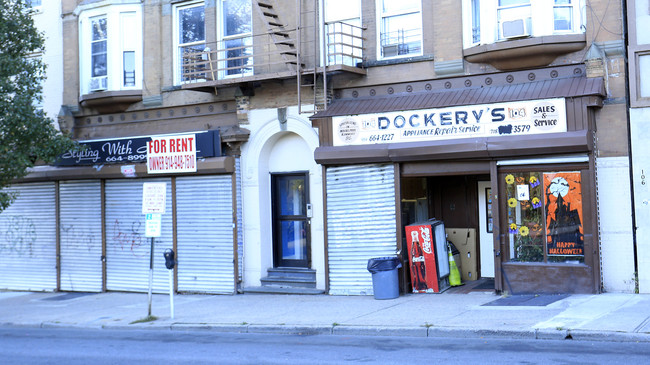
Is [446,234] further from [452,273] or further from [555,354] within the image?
[555,354]

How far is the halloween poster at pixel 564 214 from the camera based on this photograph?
13.6 m

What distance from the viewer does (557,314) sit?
456 inches

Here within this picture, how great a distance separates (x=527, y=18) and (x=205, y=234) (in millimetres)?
8647

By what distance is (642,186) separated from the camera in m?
13.3

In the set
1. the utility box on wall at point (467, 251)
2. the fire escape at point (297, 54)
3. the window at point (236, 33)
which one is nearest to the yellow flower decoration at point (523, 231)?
the utility box on wall at point (467, 251)

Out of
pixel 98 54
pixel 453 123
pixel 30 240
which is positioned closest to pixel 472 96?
pixel 453 123

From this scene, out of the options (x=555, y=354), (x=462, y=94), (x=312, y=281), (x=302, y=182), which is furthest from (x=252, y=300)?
(x=555, y=354)

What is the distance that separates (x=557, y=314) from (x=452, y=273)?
4322 millimetres

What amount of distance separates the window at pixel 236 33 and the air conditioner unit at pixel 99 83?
331cm

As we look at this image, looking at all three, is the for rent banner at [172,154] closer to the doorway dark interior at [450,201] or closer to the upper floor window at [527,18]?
the doorway dark interior at [450,201]

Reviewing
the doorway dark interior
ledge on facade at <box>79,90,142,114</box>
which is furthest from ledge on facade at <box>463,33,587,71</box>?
ledge on facade at <box>79,90,142,114</box>

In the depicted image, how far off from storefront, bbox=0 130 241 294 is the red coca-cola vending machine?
438cm

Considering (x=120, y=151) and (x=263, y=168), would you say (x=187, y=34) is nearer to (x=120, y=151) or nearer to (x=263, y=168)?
(x=120, y=151)

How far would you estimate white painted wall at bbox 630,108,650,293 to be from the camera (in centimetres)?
1321
